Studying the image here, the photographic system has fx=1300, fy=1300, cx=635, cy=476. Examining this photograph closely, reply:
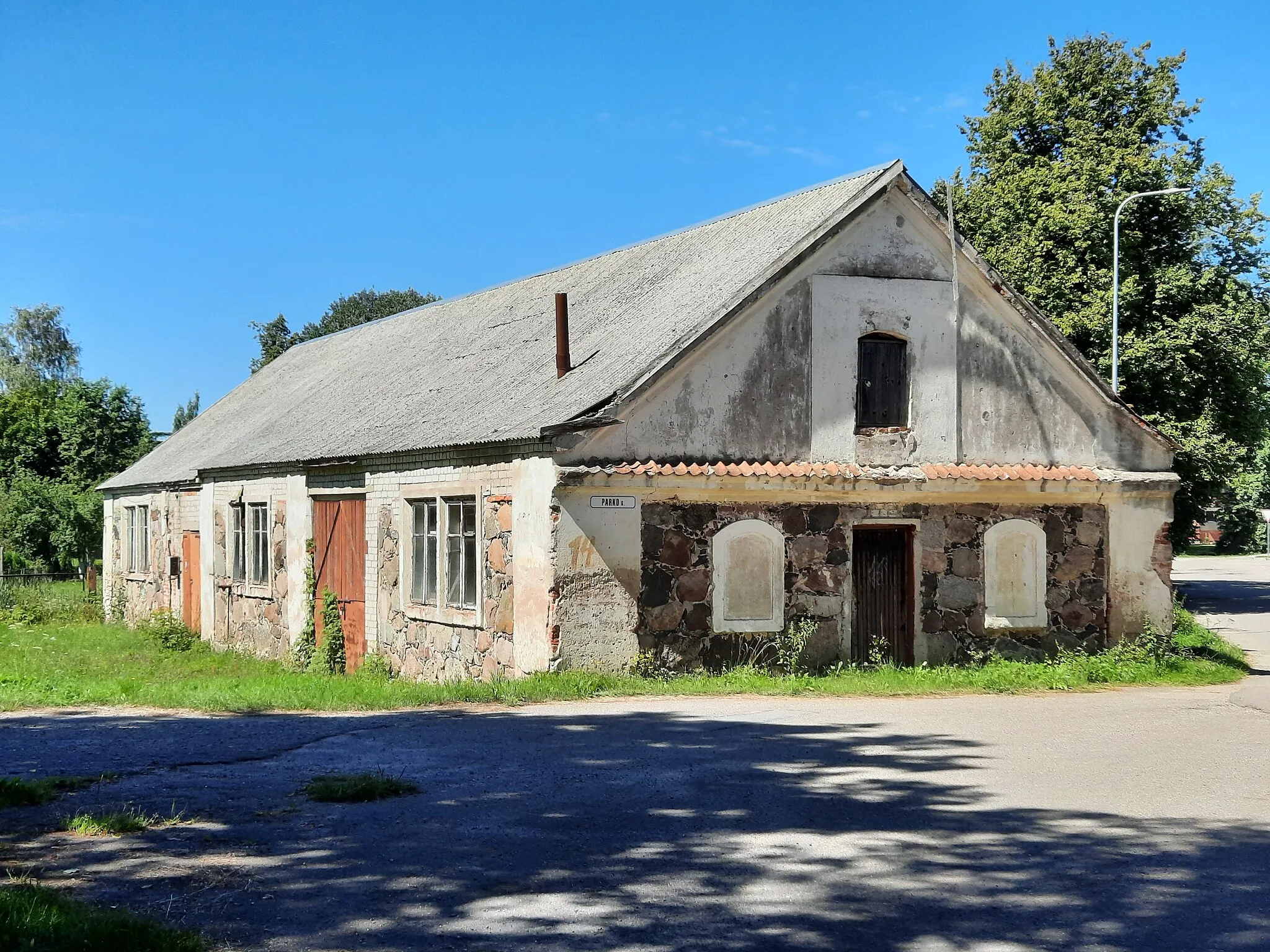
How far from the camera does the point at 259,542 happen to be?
2184cm

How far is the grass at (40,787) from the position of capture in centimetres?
773

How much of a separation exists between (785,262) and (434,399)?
20.2 ft

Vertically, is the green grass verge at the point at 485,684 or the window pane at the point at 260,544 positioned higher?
the window pane at the point at 260,544

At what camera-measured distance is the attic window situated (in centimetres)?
1612

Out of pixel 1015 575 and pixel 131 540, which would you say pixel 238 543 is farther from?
pixel 1015 575

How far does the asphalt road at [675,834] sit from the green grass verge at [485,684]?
1318mm

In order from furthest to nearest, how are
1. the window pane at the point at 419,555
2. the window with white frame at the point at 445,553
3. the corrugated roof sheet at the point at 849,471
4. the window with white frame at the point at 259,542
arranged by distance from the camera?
1. the window with white frame at the point at 259,542
2. the window pane at the point at 419,555
3. the window with white frame at the point at 445,553
4. the corrugated roof sheet at the point at 849,471

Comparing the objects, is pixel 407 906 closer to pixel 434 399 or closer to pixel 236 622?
pixel 434 399

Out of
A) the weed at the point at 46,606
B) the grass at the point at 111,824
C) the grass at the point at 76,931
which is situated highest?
the grass at the point at 76,931

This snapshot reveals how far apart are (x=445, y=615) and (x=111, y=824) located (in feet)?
30.8

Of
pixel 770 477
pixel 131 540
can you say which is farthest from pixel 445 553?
pixel 131 540

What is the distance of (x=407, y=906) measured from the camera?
19.0 feet

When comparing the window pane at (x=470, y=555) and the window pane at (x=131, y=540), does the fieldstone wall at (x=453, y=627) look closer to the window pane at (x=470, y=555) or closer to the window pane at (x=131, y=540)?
the window pane at (x=470, y=555)

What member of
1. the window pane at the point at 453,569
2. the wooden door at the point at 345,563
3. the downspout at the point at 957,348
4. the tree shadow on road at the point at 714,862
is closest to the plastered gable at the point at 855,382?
the downspout at the point at 957,348
